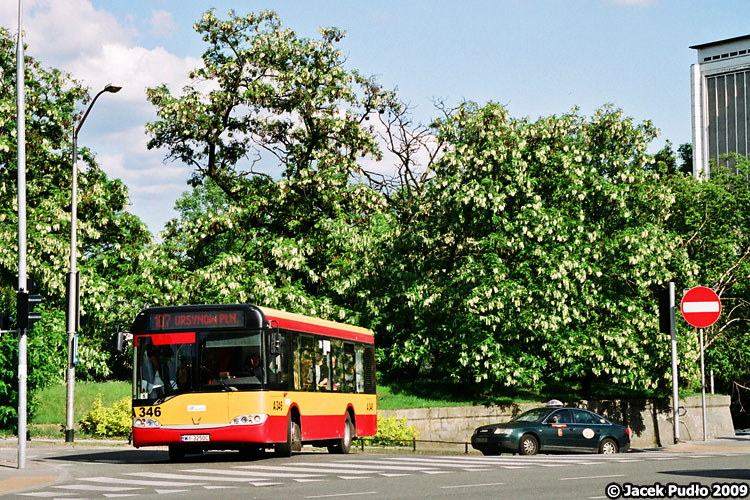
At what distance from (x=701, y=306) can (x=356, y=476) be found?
12.6 m

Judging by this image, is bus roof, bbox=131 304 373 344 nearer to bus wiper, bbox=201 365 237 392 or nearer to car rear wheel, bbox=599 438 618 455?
bus wiper, bbox=201 365 237 392

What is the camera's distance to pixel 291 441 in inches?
837

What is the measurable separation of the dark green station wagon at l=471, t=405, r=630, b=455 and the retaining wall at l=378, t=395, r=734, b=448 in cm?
703

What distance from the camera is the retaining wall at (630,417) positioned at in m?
A: 34.3

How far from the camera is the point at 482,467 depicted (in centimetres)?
1897

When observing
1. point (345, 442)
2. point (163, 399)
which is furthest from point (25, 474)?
point (345, 442)

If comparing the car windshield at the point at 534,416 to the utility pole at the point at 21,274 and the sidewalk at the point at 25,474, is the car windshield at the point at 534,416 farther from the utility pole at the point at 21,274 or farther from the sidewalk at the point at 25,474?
the utility pole at the point at 21,274

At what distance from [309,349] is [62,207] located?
2040 centimetres

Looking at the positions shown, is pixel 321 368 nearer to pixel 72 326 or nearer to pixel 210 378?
pixel 210 378

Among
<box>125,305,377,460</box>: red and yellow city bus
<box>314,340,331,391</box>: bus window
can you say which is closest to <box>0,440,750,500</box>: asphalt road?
<box>125,305,377,460</box>: red and yellow city bus

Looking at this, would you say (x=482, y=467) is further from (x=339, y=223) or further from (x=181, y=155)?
(x=181, y=155)

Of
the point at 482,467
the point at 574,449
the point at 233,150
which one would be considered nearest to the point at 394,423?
the point at 574,449

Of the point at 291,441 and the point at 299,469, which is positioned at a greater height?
the point at 291,441

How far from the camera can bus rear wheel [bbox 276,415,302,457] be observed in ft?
69.0
